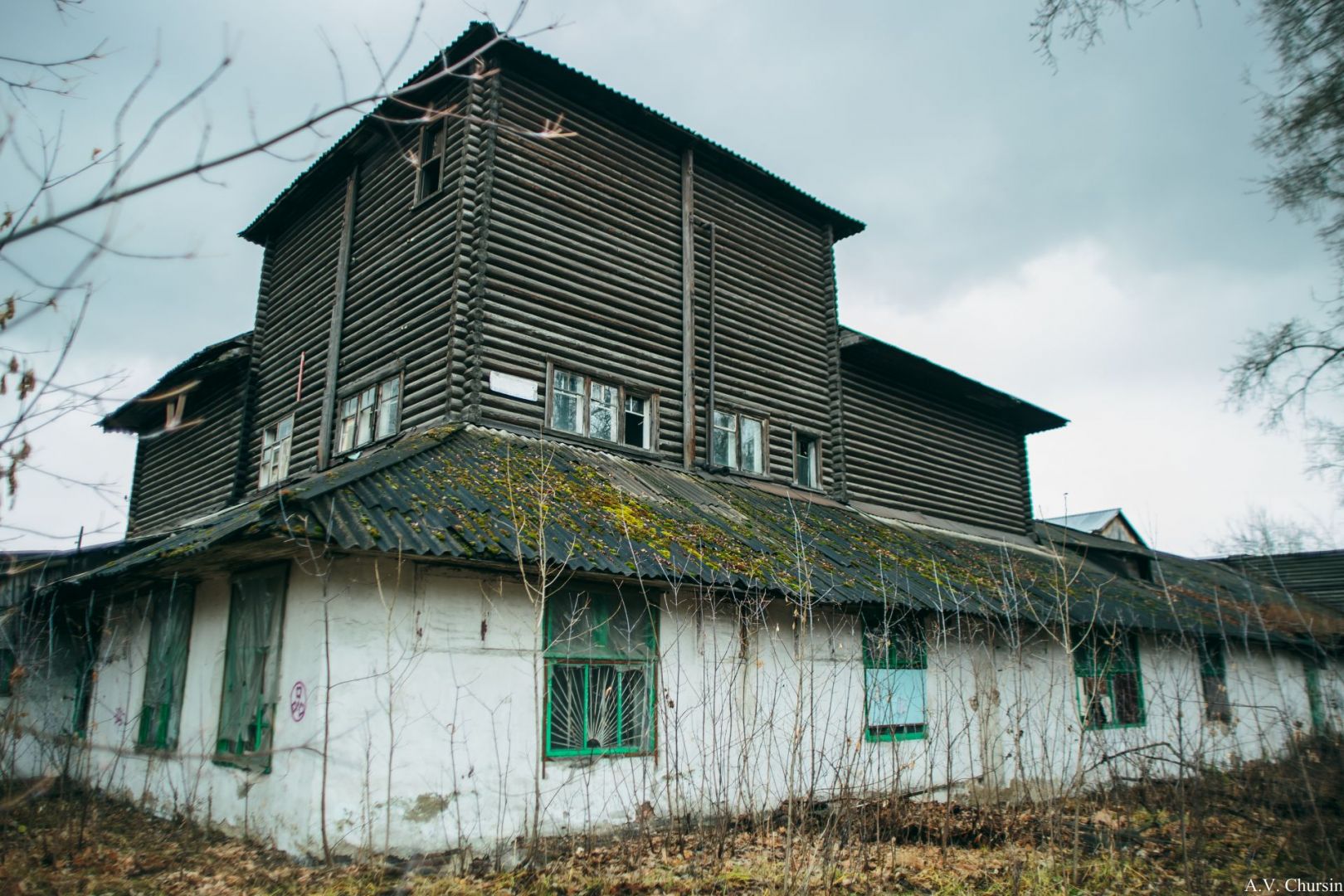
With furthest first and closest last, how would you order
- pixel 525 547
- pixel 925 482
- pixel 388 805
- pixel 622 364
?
pixel 925 482 < pixel 622 364 < pixel 525 547 < pixel 388 805

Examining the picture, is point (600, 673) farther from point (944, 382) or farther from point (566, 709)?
point (944, 382)

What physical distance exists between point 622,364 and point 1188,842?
377 inches

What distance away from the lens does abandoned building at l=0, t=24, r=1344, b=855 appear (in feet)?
26.6

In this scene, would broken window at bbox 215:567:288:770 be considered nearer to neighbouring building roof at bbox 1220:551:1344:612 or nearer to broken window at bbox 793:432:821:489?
broken window at bbox 793:432:821:489

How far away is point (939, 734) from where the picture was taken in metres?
12.3

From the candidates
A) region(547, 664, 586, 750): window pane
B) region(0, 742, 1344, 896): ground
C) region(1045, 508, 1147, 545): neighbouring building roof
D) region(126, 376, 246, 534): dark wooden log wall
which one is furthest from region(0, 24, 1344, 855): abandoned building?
region(1045, 508, 1147, 545): neighbouring building roof

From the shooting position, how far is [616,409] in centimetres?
1362

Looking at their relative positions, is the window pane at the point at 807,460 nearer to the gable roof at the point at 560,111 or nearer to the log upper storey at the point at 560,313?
the log upper storey at the point at 560,313

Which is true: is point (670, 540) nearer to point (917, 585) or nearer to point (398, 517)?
point (398, 517)

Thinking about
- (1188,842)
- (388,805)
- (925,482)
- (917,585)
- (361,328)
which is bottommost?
(1188,842)

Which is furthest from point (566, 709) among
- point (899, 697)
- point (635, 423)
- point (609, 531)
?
point (635, 423)

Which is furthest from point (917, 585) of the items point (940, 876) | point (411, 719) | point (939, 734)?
point (411, 719)

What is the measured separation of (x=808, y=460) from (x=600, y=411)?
16.8ft

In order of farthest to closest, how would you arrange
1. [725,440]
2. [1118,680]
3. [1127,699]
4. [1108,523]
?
[1108,523]
[1118,680]
[1127,699]
[725,440]
